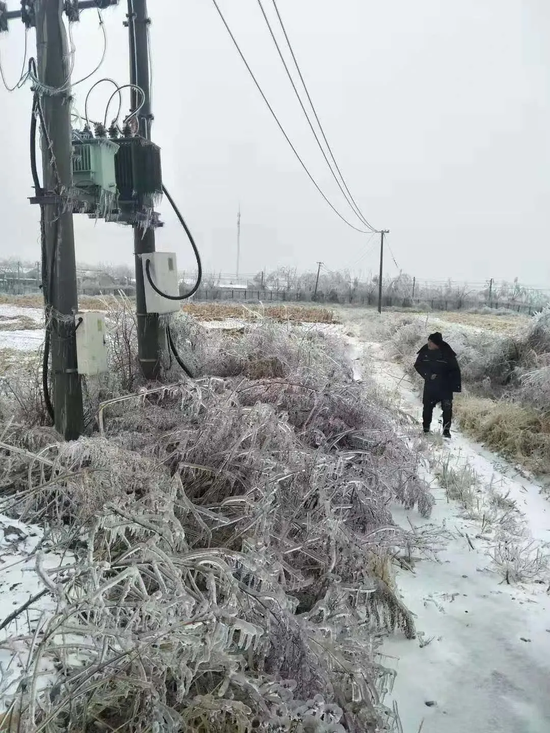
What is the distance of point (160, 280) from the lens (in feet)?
19.1

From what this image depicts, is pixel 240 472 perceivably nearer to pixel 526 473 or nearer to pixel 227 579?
pixel 227 579

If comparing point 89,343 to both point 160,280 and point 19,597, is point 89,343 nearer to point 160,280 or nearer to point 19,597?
point 160,280

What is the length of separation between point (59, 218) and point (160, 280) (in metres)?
Result: 1.74

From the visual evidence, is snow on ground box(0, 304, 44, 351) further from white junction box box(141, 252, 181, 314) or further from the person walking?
the person walking

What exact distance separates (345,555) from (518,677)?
3.56 feet

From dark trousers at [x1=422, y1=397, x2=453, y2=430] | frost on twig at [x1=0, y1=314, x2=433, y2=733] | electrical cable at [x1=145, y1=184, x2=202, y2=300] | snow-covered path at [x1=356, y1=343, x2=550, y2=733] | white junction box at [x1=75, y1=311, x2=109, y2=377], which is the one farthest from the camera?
dark trousers at [x1=422, y1=397, x2=453, y2=430]

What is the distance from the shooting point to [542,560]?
14.0ft

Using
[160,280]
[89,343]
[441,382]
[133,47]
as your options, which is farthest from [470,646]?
[133,47]

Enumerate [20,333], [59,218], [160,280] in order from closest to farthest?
[59,218], [160,280], [20,333]

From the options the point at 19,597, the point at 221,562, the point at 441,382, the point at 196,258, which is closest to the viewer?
the point at 221,562

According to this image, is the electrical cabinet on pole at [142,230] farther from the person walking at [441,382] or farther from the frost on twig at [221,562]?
the person walking at [441,382]

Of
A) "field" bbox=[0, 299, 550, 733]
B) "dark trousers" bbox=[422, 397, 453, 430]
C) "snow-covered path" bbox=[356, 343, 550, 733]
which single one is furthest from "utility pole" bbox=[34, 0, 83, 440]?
"dark trousers" bbox=[422, 397, 453, 430]

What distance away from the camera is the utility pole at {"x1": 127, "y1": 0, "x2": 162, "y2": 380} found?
5828 millimetres

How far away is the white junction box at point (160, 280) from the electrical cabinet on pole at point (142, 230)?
76mm
